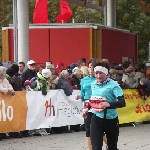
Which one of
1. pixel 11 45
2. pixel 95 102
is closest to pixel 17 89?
pixel 95 102

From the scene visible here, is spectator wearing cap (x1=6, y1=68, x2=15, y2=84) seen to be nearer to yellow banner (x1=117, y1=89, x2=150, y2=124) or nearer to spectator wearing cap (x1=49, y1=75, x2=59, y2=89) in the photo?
spectator wearing cap (x1=49, y1=75, x2=59, y2=89)

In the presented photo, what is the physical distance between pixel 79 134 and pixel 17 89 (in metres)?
2.10

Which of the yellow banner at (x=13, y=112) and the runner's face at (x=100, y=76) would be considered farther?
the yellow banner at (x=13, y=112)

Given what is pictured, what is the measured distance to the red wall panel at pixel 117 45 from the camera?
24.6 meters

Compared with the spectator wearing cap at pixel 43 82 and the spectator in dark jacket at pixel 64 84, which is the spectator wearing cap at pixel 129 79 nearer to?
the spectator in dark jacket at pixel 64 84

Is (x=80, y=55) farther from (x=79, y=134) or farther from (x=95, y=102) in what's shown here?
(x=95, y=102)

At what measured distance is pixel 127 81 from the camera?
18.3m

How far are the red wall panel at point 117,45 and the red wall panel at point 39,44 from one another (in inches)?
89.4

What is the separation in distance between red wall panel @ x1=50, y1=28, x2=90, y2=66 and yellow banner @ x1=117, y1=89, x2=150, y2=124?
579 centimetres

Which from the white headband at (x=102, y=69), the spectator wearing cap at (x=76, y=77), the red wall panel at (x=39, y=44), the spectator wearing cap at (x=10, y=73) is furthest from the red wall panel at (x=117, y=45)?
the white headband at (x=102, y=69)

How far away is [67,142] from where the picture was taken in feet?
46.8

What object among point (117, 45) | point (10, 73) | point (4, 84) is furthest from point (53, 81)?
point (117, 45)

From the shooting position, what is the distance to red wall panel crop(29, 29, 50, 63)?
80.2 feet

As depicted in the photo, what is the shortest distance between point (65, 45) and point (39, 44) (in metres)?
1.02
